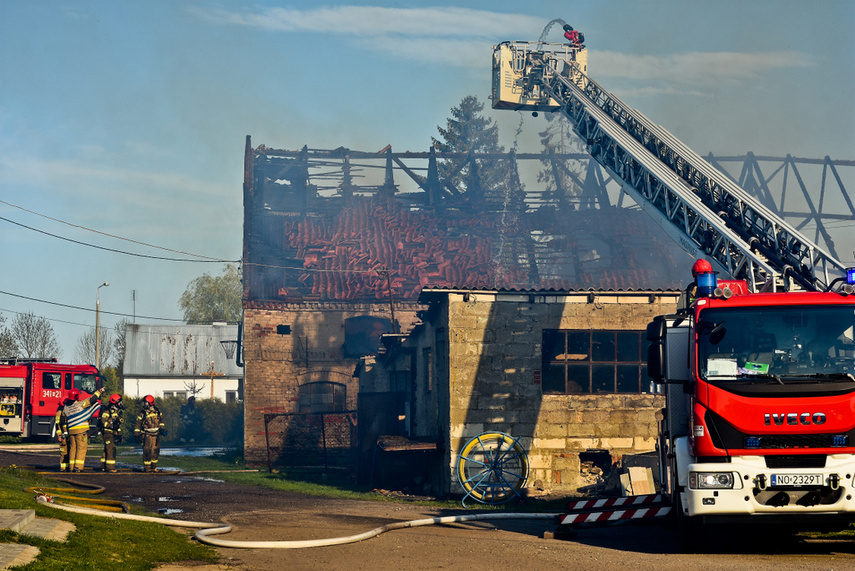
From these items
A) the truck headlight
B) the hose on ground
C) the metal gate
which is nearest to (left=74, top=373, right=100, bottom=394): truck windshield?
the metal gate

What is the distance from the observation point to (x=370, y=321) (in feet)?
102

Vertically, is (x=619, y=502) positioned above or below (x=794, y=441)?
below

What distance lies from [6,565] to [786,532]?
8.20 meters

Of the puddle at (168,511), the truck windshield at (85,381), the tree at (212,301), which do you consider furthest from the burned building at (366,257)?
the tree at (212,301)

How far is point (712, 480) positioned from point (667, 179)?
8.51 m

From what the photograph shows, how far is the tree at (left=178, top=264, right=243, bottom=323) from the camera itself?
72.4 metres

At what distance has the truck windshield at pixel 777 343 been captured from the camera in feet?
27.8

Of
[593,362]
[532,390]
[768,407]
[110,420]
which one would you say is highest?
[593,362]

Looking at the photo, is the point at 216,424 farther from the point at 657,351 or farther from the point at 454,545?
the point at 657,351

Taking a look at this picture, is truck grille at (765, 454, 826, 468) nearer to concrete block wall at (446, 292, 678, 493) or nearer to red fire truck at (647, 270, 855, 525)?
red fire truck at (647, 270, 855, 525)

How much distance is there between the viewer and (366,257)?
33.6 meters

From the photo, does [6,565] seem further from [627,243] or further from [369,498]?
[627,243]

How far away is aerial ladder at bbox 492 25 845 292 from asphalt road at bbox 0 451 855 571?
386 cm

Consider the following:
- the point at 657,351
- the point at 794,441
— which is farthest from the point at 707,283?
the point at 794,441
